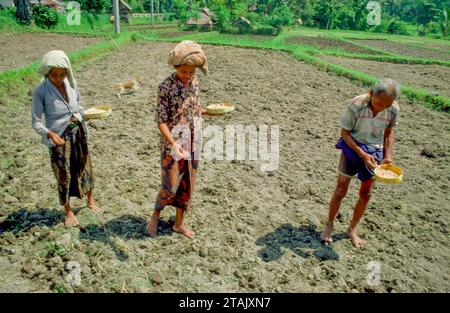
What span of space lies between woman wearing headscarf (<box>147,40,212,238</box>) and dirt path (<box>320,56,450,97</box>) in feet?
25.0

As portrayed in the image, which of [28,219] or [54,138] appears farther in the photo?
[28,219]

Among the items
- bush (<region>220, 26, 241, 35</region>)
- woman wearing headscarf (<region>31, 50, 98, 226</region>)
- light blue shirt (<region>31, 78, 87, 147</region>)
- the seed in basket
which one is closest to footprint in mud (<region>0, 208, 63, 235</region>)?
woman wearing headscarf (<region>31, 50, 98, 226</region>)

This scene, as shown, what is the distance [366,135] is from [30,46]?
12441 mm

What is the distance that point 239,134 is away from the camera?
5.34 m

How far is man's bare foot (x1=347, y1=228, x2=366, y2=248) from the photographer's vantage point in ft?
10.0

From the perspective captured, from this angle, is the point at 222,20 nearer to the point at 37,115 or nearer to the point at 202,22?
the point at 202,22

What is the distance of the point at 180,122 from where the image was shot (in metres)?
2.66

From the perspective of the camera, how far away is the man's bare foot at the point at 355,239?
10.0 feet

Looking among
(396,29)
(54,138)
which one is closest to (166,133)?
(54,138)

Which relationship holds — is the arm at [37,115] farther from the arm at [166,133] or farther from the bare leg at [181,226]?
the bare leg at [181,226]

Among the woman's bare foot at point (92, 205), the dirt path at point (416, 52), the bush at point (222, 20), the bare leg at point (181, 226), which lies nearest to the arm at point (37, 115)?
the woman's bare foot at point (92, 205)
